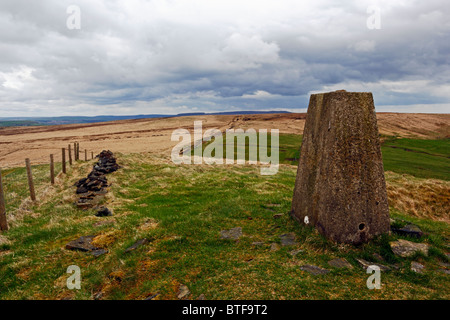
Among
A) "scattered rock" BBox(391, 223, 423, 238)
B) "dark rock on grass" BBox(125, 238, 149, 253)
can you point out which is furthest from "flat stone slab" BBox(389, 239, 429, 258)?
"dark rock on grass" BBox(125, 238, 149, 253)

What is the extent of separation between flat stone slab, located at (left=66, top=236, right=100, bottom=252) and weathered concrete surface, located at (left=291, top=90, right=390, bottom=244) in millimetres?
7879

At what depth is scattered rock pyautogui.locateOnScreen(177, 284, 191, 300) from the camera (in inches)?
238

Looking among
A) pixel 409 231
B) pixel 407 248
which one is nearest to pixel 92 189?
pixel 407 248

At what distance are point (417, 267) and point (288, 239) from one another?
350cm

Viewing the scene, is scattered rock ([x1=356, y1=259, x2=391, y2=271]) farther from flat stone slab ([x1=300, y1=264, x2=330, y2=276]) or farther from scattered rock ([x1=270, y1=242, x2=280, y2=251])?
scattered rock ([x1=270, y1=242, x2=280, y2=251])

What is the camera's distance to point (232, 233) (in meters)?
9.60

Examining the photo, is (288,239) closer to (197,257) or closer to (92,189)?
(197,257)

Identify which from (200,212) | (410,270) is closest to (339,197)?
(410,270)

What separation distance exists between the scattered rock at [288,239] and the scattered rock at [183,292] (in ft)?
11.5

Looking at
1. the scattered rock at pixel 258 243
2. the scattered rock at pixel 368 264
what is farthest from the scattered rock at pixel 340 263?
the scattered rock at pixel 258 243

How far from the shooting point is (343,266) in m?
7.01

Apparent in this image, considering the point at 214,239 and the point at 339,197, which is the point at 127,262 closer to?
the point at 214,239

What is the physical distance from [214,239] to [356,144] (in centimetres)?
557

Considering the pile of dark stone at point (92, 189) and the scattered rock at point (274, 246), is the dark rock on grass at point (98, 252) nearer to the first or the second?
the scattered rock at point (274, 246)
